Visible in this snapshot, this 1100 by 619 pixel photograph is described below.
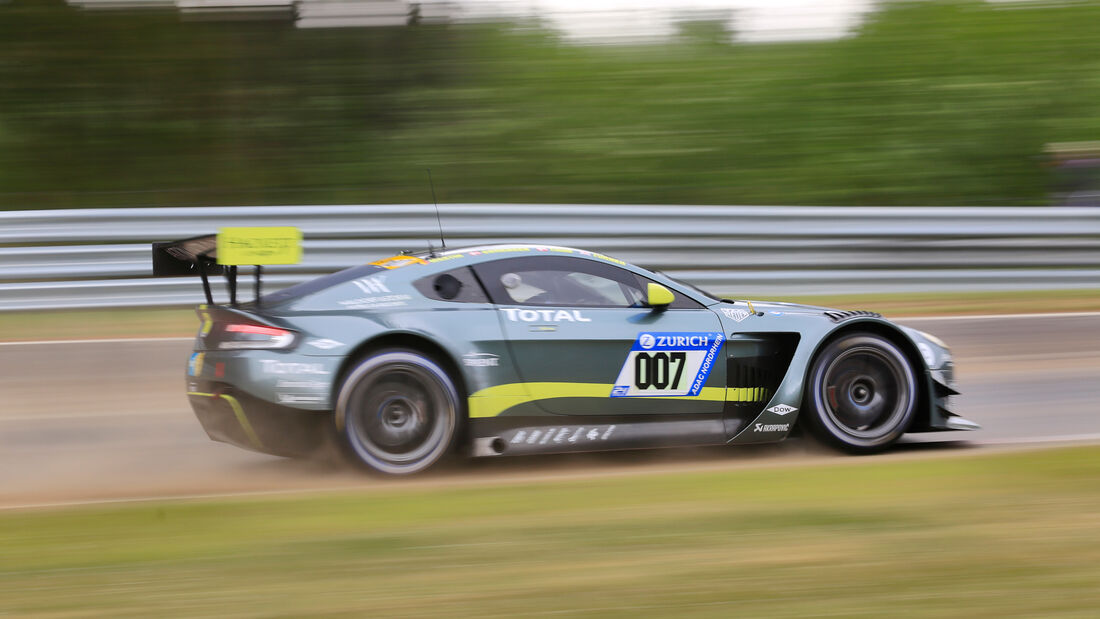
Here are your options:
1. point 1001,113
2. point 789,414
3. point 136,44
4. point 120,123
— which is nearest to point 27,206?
point 120,123

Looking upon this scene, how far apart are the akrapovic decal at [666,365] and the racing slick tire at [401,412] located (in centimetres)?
89

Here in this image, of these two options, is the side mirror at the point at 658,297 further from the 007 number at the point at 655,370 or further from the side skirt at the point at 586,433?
the side skirt at the point at 586,433

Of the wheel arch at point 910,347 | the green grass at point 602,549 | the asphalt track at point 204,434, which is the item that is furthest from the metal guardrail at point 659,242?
the green grass at point 602,549

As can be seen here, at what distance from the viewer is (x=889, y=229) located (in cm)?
1057

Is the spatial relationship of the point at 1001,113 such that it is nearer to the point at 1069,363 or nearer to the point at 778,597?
the point at 1069,363

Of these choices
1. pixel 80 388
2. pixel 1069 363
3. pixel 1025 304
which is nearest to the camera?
pixel 80 388

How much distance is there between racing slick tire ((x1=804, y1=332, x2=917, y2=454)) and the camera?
18.7 feet

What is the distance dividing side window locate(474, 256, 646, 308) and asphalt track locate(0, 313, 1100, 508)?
0.88m

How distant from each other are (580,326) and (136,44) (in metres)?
8.56

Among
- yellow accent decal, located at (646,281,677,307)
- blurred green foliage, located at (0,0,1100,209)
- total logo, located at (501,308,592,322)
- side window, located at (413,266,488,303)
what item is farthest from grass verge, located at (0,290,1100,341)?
yellow accent decal, located at (646,281,677,307)

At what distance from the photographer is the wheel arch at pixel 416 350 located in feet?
17.4

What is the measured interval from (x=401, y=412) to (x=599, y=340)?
1.07 metres

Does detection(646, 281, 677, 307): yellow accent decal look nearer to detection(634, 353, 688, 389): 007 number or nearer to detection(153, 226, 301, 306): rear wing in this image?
detection(634, 353, 688, 389): 007 number

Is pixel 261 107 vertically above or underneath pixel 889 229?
above
